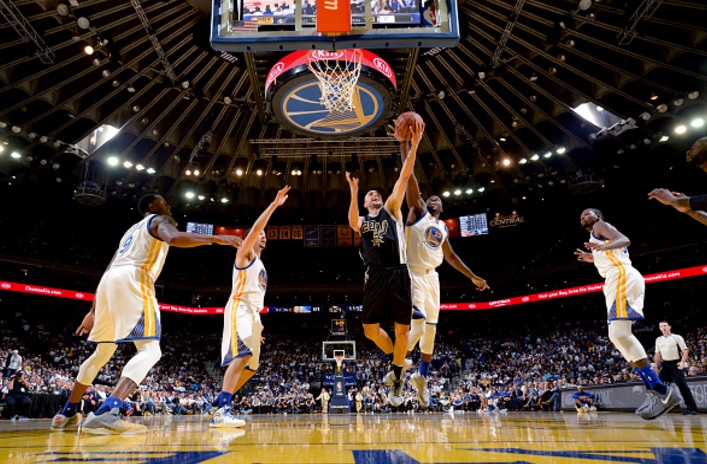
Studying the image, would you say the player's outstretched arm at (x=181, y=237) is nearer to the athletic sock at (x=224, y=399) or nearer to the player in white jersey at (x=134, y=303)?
the player in white jersey at (x=134, y=303)

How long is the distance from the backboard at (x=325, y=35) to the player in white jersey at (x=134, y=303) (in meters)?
2.52

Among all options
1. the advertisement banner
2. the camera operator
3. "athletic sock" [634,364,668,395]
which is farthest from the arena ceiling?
Result: "athletic sock" [634,364,668,395]

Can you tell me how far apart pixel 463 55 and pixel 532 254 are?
58.5 ft

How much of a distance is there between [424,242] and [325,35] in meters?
2.76

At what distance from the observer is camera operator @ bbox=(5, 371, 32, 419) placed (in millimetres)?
11272

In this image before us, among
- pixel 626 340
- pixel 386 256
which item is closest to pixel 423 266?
pixel 386 256

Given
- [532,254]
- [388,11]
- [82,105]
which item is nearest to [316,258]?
[532,254]

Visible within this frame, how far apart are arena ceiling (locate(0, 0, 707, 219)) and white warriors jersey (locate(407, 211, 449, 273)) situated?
7027mm

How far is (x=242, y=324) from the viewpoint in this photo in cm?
544

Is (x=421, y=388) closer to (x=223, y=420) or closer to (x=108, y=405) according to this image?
(x=223, y=420)

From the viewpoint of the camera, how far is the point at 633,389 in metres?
9.61

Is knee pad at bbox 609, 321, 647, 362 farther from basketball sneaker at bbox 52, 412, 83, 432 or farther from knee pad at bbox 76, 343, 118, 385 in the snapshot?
basketball sneaker at bbox 52, 412, 83, 432

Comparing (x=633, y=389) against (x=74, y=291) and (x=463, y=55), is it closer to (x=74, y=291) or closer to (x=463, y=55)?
(x=463, y=55)

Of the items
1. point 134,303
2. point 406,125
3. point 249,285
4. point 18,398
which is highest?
point 406,125
